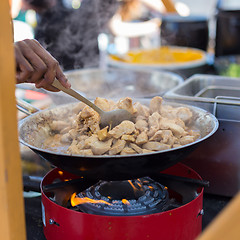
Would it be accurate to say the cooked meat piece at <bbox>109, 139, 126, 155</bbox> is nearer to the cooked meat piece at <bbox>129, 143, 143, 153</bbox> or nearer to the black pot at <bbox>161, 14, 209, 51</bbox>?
the cooked meat piece at <bbox>129, 143, 143, 153</bbox>

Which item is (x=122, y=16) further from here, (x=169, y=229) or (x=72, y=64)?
(x=169, y=229)

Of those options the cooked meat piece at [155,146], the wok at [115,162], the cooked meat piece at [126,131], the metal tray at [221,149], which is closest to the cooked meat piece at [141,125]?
the cooked meat piece at [126,131]

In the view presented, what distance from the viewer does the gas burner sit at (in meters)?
1.51

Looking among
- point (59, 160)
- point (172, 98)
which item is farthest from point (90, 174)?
point (172, 98)

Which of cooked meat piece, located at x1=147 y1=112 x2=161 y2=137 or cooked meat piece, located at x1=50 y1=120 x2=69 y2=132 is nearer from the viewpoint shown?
cooked meat piece, located at x1=147 y1=112 x2=161 y2=137

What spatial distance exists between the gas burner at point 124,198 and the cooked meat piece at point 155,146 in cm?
29

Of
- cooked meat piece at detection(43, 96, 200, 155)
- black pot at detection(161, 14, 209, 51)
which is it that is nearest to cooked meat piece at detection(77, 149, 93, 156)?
cooked meat piece at detection(43, 96, 200, 155)

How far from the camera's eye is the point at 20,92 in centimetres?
382

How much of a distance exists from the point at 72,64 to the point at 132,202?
6.01 feet

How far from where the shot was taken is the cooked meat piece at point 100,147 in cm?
137

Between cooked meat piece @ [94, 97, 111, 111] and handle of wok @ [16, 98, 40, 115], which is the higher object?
cooked meat piece @ [94, 97, 111, 111]

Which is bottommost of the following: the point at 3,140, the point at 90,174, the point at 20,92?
the point at 20,92

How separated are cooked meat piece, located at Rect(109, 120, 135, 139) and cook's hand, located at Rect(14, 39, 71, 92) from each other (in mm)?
315

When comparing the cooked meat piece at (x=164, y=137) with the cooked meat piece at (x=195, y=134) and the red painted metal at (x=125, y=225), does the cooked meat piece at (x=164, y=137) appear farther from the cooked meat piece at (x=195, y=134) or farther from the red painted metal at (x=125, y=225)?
the red painted metal at (x=125, y=225)
